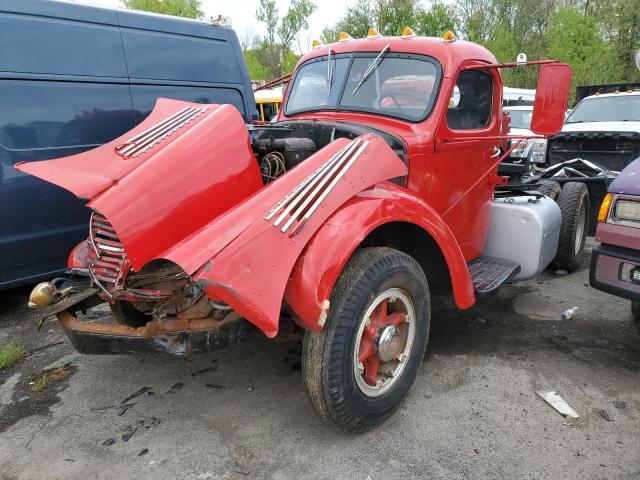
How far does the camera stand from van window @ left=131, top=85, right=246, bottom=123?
15.6 ft

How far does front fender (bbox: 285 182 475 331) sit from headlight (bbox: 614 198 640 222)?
1.45 metres

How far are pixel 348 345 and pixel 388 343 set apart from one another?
36cm

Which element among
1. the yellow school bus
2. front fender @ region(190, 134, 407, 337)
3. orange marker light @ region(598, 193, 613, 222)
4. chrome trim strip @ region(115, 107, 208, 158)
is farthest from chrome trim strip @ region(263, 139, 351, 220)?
the yellow school bus

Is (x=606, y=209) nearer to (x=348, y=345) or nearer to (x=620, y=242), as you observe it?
(x=620, y=242)

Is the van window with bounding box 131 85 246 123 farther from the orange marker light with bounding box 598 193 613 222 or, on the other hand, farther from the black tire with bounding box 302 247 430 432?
the orange marker light with bounding box 598 193 613 222

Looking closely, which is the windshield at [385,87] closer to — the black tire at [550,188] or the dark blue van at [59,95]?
the dark blue van at [59,95]

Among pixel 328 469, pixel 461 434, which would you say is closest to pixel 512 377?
pixel 461 434

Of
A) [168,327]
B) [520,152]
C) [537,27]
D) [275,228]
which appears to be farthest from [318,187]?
[537,27]

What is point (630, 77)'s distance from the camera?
2378 centimetres

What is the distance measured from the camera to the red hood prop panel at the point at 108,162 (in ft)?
8.00

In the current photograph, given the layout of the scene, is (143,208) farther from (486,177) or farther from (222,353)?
(486,177)

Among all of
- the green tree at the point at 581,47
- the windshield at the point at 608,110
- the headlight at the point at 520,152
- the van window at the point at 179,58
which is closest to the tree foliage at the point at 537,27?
the green tree at the point at 581,47

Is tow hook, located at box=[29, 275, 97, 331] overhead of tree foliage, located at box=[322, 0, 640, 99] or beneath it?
beneath

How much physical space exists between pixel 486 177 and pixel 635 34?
2565 cm
